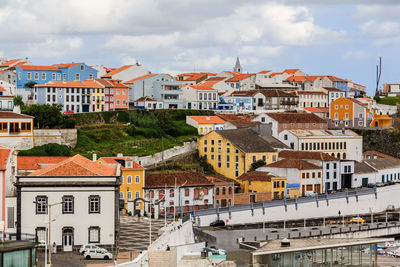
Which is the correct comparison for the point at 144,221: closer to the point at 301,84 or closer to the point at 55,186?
the point at 55,186

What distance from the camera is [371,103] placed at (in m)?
126

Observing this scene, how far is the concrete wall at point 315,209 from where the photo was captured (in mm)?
73438

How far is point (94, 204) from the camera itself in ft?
169

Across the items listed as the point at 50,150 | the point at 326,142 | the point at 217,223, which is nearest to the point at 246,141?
the point at 326,142

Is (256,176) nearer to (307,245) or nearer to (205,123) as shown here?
(205,123)

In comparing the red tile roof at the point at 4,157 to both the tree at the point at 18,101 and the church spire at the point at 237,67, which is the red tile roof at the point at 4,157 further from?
the church spire at the point at 237,67

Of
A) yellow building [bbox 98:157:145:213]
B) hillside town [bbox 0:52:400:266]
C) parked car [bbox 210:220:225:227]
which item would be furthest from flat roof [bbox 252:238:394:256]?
yellow building [bbox 98:157:145:213]

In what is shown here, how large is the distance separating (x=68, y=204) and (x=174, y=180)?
25755 millimetres

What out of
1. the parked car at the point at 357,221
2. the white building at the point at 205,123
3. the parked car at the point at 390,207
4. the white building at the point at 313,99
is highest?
the white building at the point at 313,99

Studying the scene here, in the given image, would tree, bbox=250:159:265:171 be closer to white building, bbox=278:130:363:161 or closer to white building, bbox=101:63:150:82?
white building, bbox=278:130:363:161

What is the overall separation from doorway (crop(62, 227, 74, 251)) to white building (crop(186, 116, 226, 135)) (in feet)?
166

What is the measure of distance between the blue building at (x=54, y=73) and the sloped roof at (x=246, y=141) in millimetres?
26444

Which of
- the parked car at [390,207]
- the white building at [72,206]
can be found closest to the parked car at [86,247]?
the white building at [72,206]

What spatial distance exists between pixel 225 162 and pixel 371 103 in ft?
143
